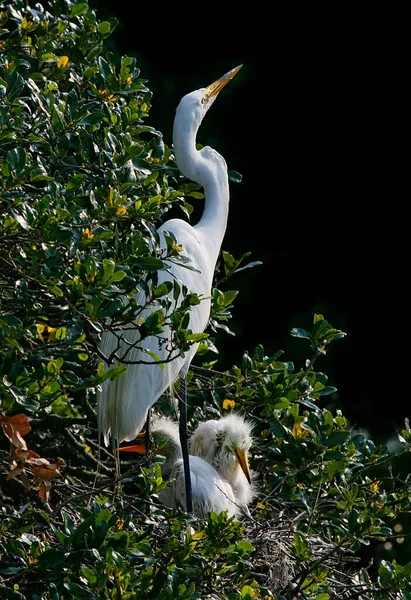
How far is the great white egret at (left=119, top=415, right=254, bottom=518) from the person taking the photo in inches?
122

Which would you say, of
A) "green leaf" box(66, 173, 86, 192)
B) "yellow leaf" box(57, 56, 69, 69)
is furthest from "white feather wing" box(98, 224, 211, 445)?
"green leaf" box(66, 173, 86, 192)

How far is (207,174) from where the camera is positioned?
3156 millimetres

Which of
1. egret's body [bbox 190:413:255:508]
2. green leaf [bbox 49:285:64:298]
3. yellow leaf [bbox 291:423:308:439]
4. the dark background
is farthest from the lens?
the dark background

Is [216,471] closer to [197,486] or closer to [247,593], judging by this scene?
[197,486]

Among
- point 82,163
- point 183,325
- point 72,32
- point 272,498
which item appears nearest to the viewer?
point 183,325

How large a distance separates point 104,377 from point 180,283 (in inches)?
32.8

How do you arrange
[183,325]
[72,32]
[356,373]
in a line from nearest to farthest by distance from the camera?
[183,325] → [72,32] → [356,373]

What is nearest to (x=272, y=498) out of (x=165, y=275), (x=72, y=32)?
(x=165, y=275)

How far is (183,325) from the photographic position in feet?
6.67

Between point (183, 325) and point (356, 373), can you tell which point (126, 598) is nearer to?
point (183, 325)

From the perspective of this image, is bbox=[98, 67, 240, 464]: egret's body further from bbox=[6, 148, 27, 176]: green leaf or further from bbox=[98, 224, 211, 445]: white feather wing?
bbox=[6, 148, 27, 176]: green leaf

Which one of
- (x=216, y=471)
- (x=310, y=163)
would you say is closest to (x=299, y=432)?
(x=216, y=471)

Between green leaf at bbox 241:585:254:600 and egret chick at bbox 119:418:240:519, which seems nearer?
green leaf at bbox 241:585:254:600

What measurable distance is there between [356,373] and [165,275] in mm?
1911
